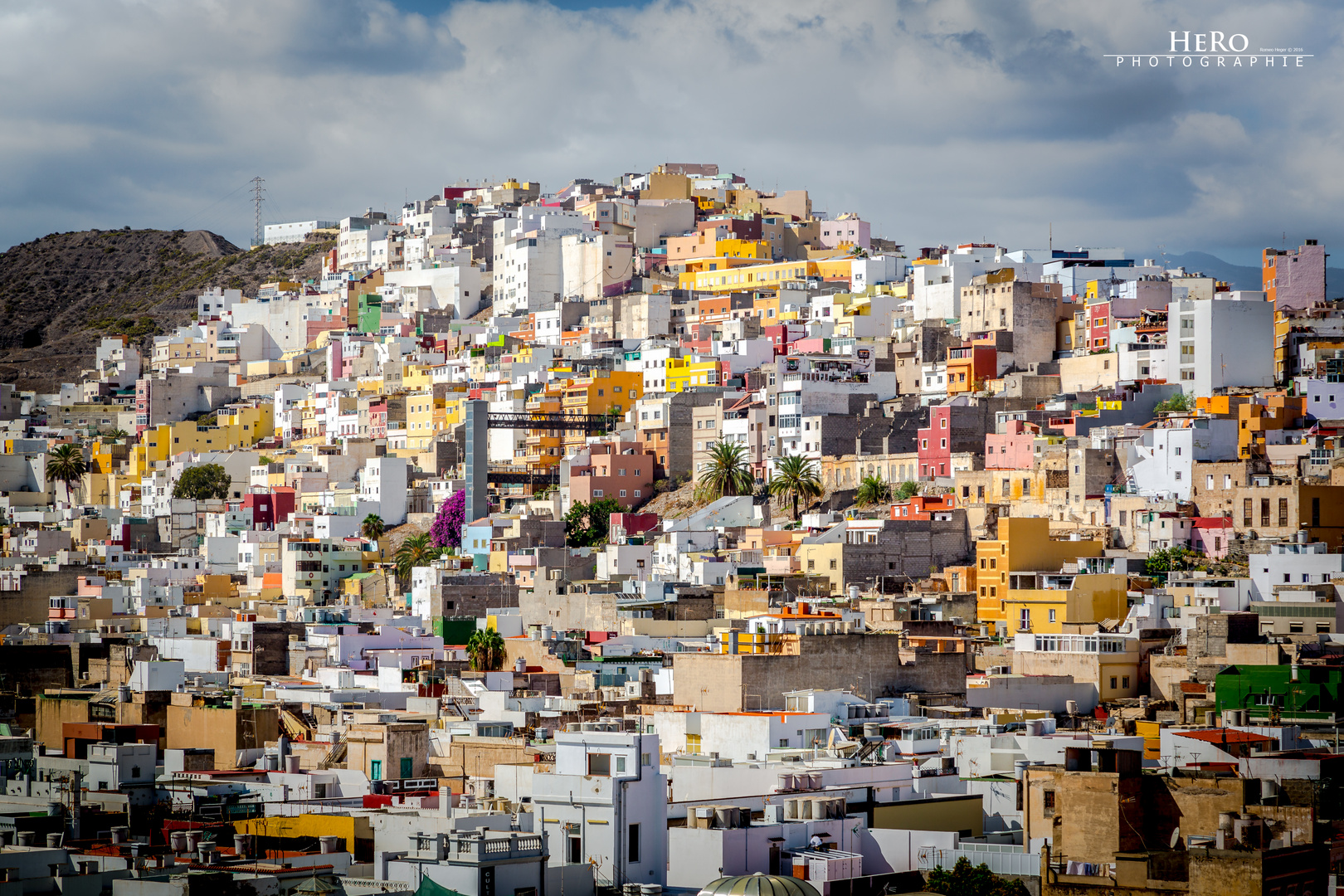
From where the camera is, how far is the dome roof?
2155 cm

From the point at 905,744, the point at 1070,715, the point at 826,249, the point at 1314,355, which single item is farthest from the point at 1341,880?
the point at 826,249

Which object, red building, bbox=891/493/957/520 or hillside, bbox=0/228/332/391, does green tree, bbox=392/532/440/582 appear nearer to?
red building, bbox=891/493/957/520

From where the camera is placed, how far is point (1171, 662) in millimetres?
40250

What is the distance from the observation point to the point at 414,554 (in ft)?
224

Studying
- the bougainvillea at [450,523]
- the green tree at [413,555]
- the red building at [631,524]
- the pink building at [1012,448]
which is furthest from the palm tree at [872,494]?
the bougainvillea at [450,523]

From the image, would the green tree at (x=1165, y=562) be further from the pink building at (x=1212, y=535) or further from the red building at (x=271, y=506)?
the red building at (x=271, y=506)

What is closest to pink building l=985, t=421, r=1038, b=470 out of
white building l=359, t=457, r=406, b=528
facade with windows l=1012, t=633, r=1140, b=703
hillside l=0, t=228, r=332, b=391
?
facade with windows l=1012, t=633, r=1140, b=703

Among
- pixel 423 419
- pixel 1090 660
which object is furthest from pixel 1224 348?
pixel 423 419

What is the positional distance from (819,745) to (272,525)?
47543 mm

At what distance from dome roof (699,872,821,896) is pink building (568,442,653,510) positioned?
152 ft

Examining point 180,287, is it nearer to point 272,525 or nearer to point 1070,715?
point 272,525

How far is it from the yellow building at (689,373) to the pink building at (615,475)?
14.0 ft

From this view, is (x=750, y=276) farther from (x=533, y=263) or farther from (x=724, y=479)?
(x=724, y=479)

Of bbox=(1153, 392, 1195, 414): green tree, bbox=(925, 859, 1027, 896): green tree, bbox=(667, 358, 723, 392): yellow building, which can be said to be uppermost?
bbox=(667, 358, 723, 392): yellow building
